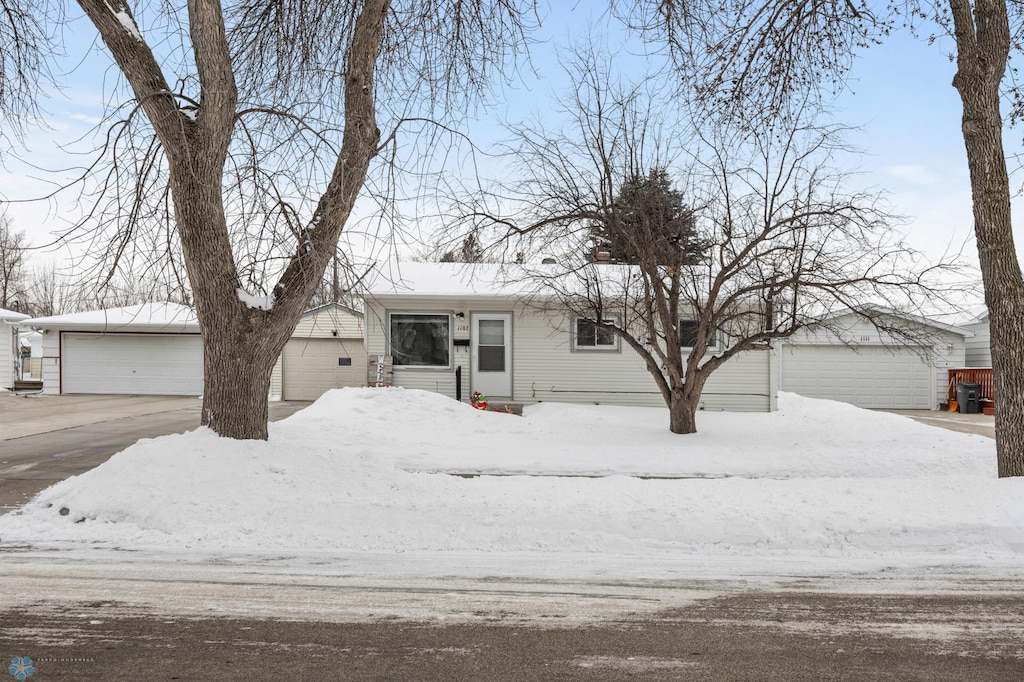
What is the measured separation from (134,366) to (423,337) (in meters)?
A: 12.3

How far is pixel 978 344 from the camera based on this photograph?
24.9 metres

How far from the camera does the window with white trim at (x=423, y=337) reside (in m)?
17.5

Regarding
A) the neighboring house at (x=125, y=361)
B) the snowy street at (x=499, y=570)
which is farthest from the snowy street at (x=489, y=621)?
the neighboring house at (x=125, y=361)

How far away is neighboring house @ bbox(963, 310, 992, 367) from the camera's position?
24.4 meters

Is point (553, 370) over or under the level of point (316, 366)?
under

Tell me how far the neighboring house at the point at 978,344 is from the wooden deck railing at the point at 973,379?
2161 mm

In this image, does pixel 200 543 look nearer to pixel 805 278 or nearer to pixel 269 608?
pixel 269 608

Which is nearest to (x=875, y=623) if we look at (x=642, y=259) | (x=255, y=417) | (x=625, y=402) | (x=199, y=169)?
(x=255, y=417)

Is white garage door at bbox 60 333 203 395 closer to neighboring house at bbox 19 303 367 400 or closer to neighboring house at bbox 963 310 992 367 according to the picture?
neighboring house at bbox 19 303 367 400

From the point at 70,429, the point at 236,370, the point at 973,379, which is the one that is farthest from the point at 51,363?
the point at 973,379

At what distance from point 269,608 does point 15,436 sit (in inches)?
438

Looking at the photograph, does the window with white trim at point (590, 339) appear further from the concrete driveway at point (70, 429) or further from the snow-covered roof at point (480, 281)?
the concrete driveway at point (70, 429)

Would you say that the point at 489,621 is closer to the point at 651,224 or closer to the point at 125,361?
the point at 651,224

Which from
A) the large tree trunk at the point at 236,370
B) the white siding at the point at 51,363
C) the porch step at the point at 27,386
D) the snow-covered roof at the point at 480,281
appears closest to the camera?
the large tree trunk at the point at 236,370
